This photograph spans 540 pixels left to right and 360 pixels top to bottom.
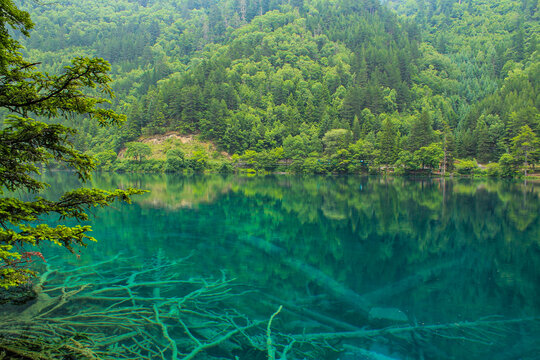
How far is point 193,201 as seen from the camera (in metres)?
35.0

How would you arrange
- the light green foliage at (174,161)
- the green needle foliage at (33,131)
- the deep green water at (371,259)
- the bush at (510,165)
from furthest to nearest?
the light green foliage at (174,161)
the bush at (510,165)
the deep green water at (371,259)
the green needle foliage at (33,131)

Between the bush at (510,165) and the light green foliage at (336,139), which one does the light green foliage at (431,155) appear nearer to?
the bush at (510,165)

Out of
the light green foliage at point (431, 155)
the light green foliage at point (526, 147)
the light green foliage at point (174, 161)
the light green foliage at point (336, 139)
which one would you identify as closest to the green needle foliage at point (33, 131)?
the light green foliage at point (431, 155)

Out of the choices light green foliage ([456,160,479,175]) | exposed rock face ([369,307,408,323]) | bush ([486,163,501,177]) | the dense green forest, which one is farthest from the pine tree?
exposed rock face ([369,307,408,323])

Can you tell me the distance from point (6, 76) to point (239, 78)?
130 m

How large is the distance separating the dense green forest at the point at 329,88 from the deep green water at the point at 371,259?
201ft

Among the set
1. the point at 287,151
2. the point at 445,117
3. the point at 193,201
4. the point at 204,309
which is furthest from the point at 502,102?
the point at 204,309

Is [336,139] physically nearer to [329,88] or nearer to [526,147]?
[526,147]

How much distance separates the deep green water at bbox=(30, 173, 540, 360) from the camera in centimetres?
876

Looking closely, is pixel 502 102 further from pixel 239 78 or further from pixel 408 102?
pixel 239 78

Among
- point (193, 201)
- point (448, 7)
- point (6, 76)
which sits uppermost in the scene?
point (448, 7)

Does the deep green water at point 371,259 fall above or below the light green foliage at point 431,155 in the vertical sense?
below

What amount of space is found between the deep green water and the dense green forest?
6139 cm

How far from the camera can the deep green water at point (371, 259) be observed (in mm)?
8758
